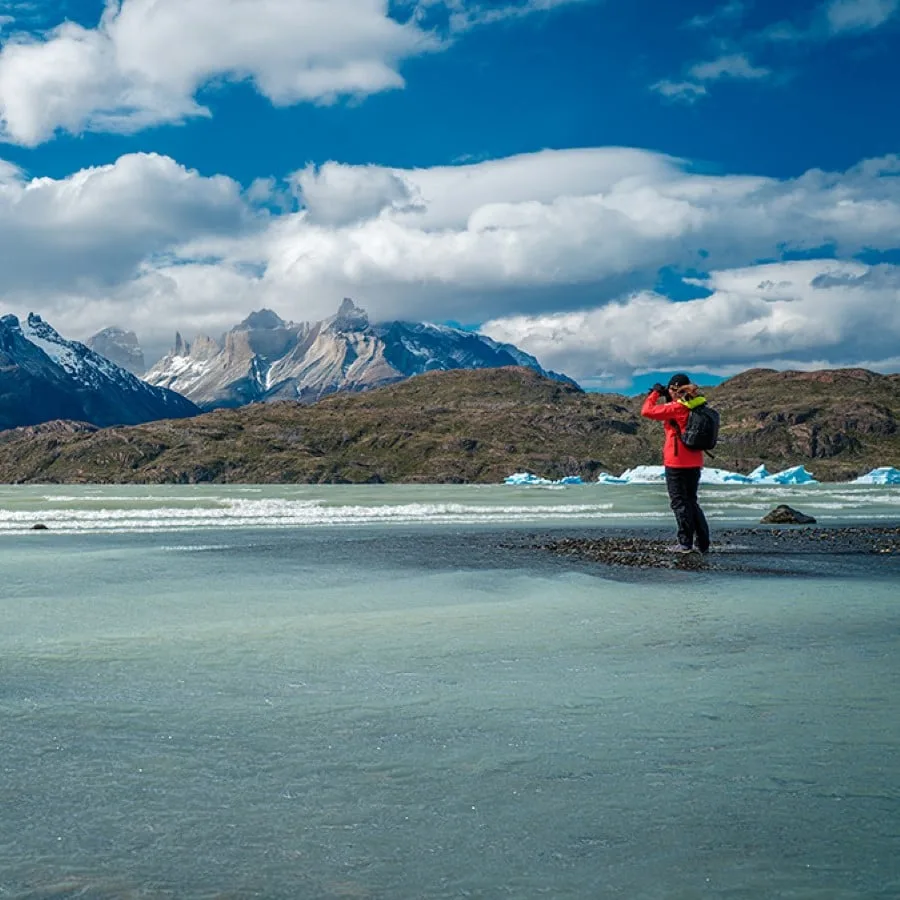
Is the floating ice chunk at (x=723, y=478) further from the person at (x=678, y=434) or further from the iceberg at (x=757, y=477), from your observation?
the person at (x=678, y=434)

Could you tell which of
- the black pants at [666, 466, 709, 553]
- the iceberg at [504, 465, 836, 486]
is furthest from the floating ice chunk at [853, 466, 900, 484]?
the black pants at [666, 466, 709, 553]

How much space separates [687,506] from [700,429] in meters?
1.97

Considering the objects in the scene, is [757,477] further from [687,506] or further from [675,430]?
[675,430]

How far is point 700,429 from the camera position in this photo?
19.5m

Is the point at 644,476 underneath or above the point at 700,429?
underneath

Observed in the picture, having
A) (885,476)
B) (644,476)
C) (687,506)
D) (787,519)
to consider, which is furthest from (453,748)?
(644,476)

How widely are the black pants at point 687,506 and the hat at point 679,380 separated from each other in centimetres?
182

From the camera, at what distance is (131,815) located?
5324 millimetres

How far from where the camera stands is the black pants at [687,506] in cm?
2002

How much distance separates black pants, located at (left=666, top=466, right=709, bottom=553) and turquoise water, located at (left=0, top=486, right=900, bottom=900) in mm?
6127

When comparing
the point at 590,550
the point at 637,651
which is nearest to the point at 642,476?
the point at 590,550

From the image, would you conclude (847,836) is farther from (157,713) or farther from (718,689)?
(157,713)

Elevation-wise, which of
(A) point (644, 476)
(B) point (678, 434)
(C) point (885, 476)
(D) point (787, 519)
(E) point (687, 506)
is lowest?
(D) point (787, 519)

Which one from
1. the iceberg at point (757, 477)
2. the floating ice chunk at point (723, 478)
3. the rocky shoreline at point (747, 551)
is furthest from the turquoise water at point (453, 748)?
the floating ice chunk at point (723, 478)
